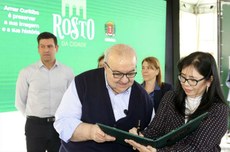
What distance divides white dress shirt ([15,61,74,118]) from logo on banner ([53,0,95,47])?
2.23ft

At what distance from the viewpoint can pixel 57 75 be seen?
11.9ft

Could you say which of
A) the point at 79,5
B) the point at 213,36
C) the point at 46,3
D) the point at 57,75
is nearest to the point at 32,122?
the point at 57,75

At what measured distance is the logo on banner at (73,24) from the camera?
4094 mm

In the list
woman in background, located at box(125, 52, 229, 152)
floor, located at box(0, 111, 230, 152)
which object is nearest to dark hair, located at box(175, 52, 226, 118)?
woman in background, located at box(125, 52, 229, 152)

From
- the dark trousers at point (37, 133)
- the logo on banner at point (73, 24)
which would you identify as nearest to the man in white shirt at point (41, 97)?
the dark trousers at point (37, 133)

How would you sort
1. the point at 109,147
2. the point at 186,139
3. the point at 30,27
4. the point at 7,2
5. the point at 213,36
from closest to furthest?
the point at 186,139 < the point at 109,147 < the point at 7,2 < the point at 30,27 < the point at 213,36

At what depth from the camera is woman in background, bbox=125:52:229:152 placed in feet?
5.27

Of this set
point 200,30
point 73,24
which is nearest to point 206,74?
point 73,24

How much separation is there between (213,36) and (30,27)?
642cm

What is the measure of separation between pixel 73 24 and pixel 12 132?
4.84 ft

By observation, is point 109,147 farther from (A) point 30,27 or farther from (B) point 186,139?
(A) point 30,27

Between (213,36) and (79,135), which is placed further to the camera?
(213,36)

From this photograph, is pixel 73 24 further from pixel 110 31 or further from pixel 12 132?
pixel 12 132

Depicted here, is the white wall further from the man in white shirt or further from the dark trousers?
the dark trousers
